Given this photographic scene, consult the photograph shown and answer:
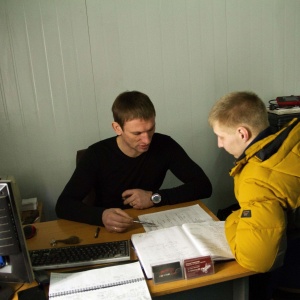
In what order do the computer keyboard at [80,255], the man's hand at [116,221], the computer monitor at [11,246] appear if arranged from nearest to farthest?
the computer monitor at [11,246] → the computer keyboard at [80,255] → the man's hand at [116,221]

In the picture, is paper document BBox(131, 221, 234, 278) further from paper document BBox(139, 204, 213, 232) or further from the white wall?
the white wall

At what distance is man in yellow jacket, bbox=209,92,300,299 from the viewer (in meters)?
1.01

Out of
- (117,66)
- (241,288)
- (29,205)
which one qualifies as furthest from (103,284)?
(117,66)

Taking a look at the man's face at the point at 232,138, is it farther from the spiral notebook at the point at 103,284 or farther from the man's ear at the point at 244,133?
the spiral notebook at the point at 103,284

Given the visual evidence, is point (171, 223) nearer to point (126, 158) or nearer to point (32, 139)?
point (126, 158)

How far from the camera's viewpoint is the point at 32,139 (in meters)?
2.46

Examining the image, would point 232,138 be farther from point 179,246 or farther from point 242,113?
point 179,246

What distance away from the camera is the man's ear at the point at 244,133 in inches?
49.3

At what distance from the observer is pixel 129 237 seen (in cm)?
136

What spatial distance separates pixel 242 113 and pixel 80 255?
0.81 metres

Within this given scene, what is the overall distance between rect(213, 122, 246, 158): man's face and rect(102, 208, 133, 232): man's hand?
0.51 meters

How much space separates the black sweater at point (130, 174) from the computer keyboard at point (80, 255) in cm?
42

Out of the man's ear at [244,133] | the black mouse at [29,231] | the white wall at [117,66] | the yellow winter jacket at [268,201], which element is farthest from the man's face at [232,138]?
the white wall at [117,66]

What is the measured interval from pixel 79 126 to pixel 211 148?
1124 mm
